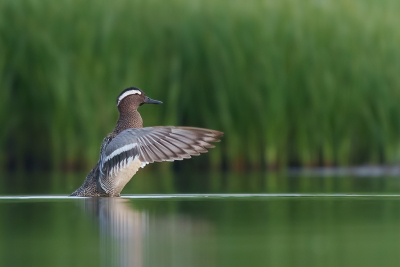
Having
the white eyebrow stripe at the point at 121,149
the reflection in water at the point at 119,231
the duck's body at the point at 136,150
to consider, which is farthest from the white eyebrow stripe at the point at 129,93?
the reflection in water at the point at 119,231

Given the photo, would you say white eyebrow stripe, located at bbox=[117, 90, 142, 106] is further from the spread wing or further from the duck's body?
the spread wing

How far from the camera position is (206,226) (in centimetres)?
361

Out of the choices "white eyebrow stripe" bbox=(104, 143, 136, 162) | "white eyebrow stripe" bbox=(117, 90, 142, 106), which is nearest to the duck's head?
"white eyebrow stripe" bbox=(117, 90, 142, 106)

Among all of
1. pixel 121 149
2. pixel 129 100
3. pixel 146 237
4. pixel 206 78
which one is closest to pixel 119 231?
pixel 146 237

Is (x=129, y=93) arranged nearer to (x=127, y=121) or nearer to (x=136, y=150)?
(x=127, y=121)

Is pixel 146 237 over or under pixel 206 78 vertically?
under

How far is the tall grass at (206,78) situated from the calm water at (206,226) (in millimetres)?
2205

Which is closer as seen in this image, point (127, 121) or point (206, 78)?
point (127, 121)

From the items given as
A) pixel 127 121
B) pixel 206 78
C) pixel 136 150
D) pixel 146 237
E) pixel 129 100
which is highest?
pixel 206 78

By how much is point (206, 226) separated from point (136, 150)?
1.65 m

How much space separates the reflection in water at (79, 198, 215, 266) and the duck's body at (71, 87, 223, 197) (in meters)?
0.57

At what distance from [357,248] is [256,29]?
6415mm

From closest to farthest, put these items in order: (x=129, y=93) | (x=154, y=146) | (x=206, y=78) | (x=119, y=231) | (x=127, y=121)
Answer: (x=119, y=231) < (x=154, y=146) < (x=127, y=121) < (x=129, y=93) < (x=206, y=78)

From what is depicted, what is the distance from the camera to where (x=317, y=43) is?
30.1ft
